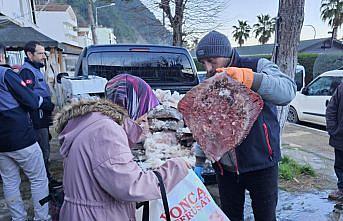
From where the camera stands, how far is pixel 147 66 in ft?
15.0

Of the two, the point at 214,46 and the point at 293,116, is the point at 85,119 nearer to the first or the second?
the point at 214,46

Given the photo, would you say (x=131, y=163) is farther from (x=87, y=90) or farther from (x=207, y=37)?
(x=87, y=90)

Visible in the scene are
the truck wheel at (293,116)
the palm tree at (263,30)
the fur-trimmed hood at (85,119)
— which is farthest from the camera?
the palm tree at (263,30)

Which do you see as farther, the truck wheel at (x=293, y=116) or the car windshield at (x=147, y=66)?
the truck wheel at (x=293, y=116)

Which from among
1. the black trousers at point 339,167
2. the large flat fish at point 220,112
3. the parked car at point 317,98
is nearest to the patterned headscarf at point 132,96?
the large flat fish at point 220,112

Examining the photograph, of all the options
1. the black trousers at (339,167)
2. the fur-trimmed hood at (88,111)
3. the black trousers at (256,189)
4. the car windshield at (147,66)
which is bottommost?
the black trousers at (339,167)

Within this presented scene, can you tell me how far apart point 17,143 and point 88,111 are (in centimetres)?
183

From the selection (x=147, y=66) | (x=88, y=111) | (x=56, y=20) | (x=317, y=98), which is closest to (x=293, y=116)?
(x=317, y=98)

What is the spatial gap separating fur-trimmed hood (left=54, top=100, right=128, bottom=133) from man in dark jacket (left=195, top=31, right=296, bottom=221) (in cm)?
67

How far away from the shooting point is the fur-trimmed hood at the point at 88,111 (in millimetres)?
1507

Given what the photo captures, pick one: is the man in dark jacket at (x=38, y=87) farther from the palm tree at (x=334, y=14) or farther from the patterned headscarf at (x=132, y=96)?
the palm tree at (x=334, y=14)

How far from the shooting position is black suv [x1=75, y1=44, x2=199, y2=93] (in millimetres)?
4410

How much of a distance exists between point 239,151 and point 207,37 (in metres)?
0.78

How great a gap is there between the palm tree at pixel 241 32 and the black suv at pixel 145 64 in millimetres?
47978
